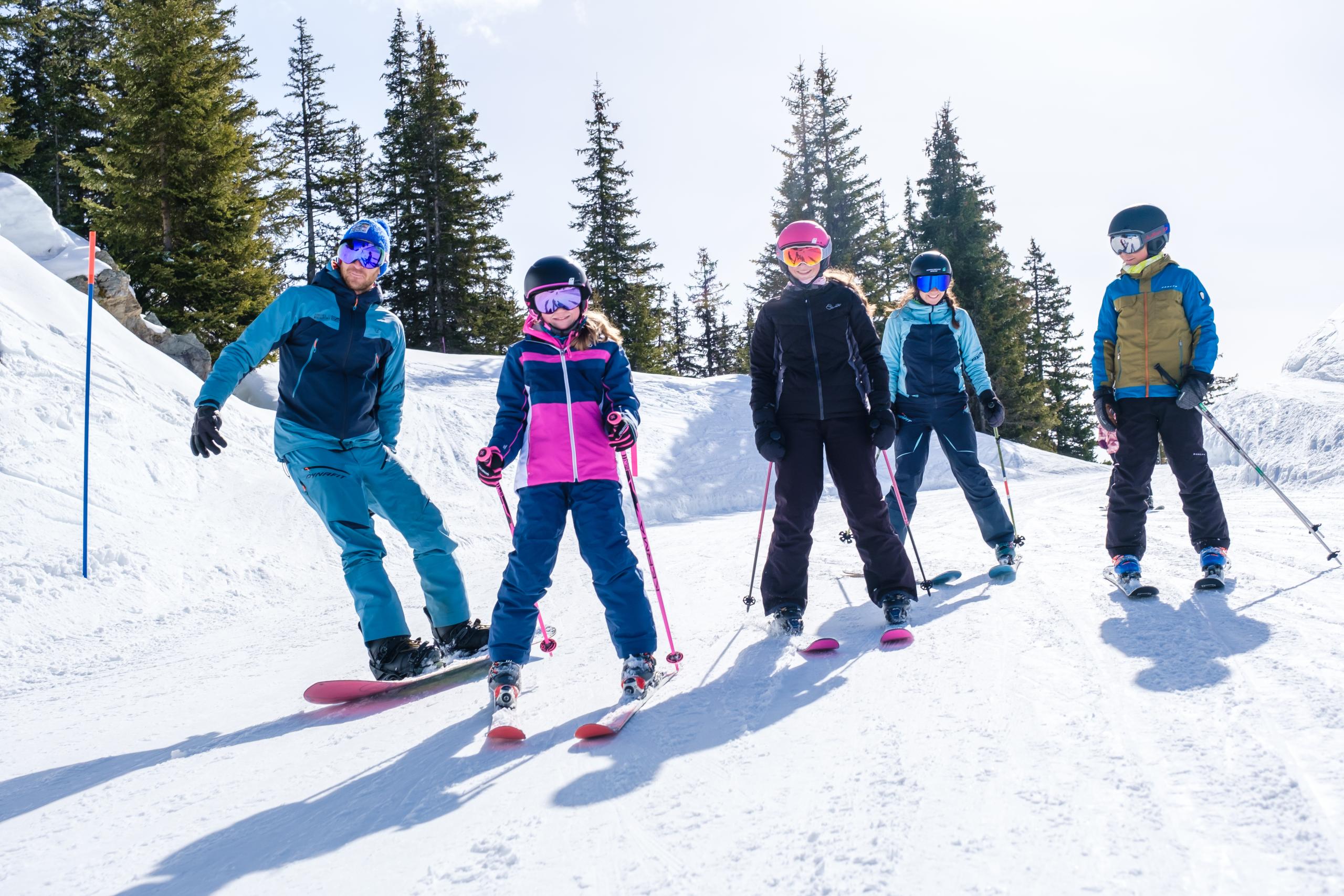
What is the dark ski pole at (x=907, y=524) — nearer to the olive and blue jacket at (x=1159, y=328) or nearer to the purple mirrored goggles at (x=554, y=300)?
the olive and blue jacket at (x=1159, y=328)

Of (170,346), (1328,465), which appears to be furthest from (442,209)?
(1328,465)

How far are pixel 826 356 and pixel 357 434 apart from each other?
2.43 m

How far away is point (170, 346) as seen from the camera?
14672 millimetres

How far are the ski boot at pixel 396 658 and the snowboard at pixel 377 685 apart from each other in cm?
4

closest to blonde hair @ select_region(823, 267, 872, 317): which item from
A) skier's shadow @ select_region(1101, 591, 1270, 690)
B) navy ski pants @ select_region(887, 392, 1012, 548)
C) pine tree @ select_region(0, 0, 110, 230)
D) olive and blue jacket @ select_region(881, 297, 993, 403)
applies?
olive and blue jacket @ select_region(881, 297, 993, 403)

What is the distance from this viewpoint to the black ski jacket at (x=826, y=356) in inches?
167

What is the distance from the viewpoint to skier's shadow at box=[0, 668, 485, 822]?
2832 mm

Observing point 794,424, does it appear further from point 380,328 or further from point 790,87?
point 790,87

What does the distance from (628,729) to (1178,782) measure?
1.79m

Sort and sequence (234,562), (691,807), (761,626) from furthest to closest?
(234,562)
(761,626)
(691,807)

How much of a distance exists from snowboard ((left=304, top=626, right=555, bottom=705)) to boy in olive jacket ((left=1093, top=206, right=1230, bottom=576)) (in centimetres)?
370

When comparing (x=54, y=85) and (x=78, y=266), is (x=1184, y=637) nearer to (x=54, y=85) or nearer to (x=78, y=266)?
(x=78, y=266)

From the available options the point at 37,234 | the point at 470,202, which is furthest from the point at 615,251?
the point at 37,234

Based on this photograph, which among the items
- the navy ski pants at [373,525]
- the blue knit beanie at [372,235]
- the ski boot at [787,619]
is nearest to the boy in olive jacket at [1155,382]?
the ski boot at [787,619]
